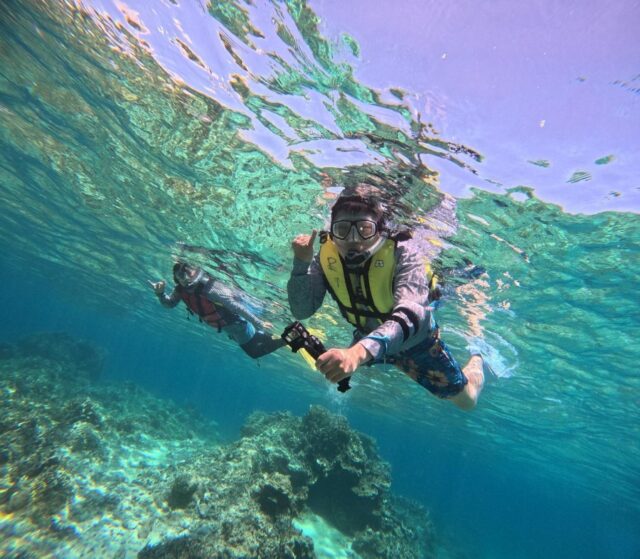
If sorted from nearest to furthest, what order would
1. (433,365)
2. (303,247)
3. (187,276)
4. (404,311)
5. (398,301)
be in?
1. (404,311)
2. (398,301)
3. (303,247)
4. (433,365)
5. (187,276)

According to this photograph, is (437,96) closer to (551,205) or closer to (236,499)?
(551,205)

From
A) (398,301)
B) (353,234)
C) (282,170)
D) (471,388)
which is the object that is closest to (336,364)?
(398,301)

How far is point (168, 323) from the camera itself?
39625 mm

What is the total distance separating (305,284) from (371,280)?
1.03 m

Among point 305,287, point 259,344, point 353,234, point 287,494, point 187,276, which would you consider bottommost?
point 287,494

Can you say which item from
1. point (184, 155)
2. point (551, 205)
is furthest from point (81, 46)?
point (551, 205)

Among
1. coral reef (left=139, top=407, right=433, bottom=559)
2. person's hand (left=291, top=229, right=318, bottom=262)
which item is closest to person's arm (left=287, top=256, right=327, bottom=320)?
person's hand (left=291, top=229, right=318, bottom=262)

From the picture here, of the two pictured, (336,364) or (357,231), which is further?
(357,231)

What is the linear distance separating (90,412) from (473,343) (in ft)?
60.3

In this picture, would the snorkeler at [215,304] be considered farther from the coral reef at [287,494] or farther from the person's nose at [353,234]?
the coral reef at [287,494]

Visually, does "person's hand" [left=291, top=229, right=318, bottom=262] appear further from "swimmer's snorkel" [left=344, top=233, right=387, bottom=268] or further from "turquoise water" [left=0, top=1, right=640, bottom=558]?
"turquoise water" [left=0, top=1, right=640, bottom=558]

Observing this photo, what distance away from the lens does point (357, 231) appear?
428 centimetres

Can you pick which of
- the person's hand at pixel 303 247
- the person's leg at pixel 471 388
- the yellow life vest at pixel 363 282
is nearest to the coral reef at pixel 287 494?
the person's leg at pixel 471 388

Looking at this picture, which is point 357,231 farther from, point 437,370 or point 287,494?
point 287,494
